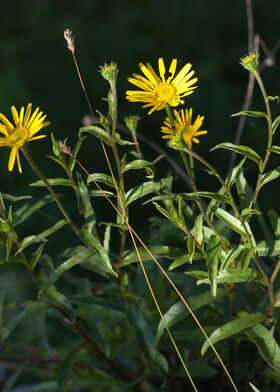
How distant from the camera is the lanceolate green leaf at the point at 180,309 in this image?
2.50 ft

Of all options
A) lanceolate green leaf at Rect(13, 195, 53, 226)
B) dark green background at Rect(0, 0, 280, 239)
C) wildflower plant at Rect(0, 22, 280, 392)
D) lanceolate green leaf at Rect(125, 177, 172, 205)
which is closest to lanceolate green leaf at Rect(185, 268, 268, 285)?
wildflower plant at Rect(0, 22, 280, 392)

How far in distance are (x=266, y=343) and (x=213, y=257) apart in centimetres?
15

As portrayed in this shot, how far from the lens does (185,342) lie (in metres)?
0.84

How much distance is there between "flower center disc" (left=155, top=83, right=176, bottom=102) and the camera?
2.04 feet

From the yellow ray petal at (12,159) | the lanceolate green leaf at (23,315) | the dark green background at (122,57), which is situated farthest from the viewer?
the dark green background at (122,57)

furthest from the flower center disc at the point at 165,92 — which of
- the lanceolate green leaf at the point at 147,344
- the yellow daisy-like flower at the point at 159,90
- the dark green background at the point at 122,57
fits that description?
the dark green background at the point at 122,57

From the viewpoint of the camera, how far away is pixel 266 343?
2.46 feet

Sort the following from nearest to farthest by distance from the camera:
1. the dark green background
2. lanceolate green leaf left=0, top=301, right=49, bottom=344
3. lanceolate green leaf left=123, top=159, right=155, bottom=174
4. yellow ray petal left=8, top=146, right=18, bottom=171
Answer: yellow ray petal left=8, top=146, right=18, bottom=171, lanceolate green leaf left=123, top=159, right=155, bottom=174, lanceolate green leaf left=0, top=301, right=49, bottom=344, the dark green background

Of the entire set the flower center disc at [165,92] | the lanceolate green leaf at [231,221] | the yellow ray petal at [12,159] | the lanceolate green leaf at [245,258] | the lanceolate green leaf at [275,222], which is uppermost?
the flower center disc at [165,92]

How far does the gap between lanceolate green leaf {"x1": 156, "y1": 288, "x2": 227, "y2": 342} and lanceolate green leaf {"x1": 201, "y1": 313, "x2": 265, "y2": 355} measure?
40 millimetres

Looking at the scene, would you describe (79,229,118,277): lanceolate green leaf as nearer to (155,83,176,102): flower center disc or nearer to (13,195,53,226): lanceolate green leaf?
(13,195,53,226): lanceolate green leaf

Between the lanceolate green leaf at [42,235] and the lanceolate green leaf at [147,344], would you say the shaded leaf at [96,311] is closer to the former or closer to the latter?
the lanceolate green leaf at [147,344]

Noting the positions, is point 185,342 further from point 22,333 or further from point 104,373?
point 22,333

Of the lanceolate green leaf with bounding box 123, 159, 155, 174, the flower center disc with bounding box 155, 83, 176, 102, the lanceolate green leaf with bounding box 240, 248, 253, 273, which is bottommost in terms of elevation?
the lanceolate green leaf with bounding box 240, 248, 253, 273
